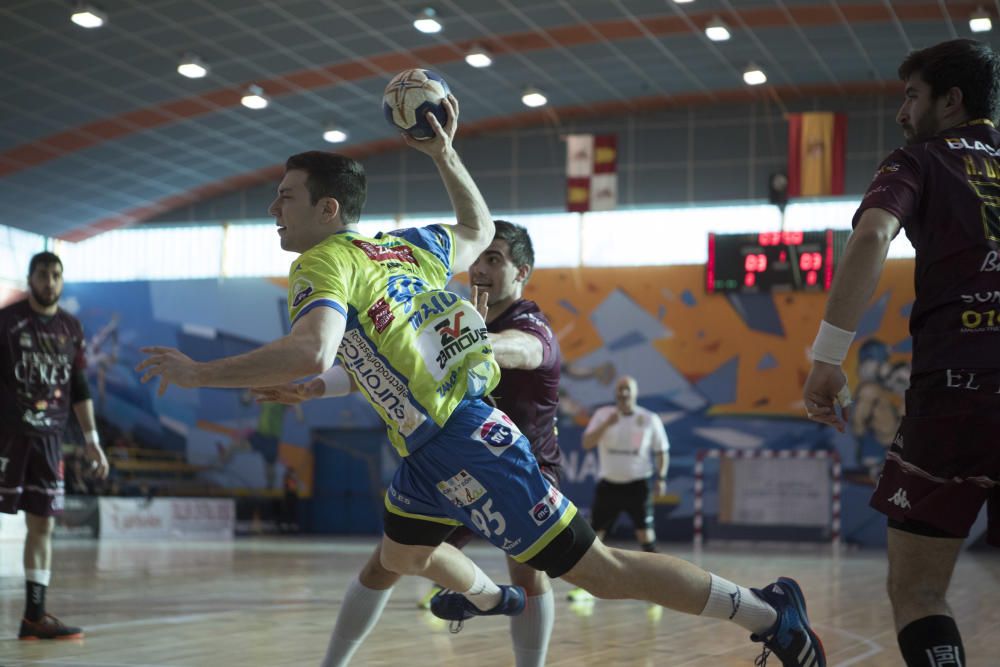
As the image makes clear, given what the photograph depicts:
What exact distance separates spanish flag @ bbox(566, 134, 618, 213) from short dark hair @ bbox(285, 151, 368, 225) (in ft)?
61.0

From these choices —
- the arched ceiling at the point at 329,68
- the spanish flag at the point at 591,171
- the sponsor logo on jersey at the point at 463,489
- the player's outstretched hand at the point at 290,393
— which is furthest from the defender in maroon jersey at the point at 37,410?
the spanish flag at the point at 591,171

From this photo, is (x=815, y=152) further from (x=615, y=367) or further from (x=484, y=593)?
(x=484, y=593)

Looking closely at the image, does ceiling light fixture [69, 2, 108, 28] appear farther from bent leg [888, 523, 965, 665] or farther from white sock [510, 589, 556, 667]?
bent leg [888, 523, 965, 665]

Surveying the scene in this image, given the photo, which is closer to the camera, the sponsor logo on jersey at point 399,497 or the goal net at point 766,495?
the sponsor logo on jersey at point 399,497

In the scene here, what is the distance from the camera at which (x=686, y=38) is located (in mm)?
21188

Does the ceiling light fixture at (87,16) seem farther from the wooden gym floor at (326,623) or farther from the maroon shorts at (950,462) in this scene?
the maroon shorts at (950,462)

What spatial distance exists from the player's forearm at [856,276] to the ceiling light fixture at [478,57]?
1881 cm

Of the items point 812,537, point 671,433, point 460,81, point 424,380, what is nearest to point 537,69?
point 460,81

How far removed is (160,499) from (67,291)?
8706mm

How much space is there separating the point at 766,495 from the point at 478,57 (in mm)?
10199

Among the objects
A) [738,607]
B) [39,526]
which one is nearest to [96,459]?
[39,526]

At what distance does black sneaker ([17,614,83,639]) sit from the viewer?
6992 mm

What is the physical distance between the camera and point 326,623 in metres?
8.19

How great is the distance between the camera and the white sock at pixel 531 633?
4969mm
